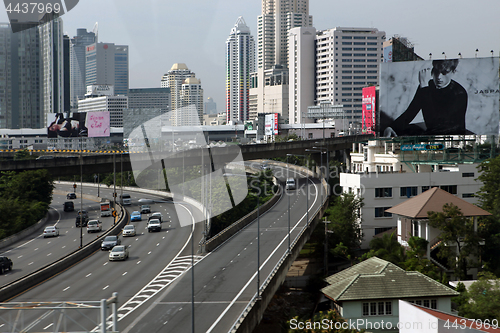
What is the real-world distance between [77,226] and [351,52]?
13595cm

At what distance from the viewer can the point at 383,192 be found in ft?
158

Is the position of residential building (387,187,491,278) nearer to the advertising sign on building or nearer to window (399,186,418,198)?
window (399,186,418,198)

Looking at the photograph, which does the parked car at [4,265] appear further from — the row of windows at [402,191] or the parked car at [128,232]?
the row of windows at [402,191]

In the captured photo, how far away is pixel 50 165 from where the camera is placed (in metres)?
49.0

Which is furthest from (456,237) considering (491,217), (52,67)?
(52,67)

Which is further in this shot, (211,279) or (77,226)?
(77,226)

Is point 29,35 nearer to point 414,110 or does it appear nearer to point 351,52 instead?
point 351,52

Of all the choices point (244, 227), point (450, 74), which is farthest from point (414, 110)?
point (244, 227)

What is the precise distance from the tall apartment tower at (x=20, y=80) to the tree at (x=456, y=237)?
15409cm

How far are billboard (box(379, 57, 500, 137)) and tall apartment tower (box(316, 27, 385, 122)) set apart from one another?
385ft

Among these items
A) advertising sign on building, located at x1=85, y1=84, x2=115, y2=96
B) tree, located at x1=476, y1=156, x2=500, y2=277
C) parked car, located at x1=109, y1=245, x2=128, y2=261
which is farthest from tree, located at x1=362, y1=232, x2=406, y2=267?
advertising sign on building, located at x1=85, y1=84, x2=115, y2=96

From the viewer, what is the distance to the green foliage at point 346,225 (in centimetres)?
4434

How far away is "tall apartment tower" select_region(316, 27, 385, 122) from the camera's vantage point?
167 m

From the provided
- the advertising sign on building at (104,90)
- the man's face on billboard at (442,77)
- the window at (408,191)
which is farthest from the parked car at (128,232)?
the advertising sign on building at (104,90)
